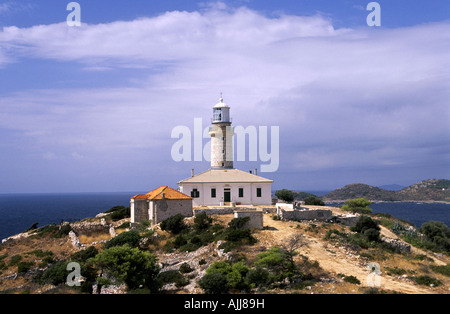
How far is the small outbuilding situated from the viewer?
3150 centimetres

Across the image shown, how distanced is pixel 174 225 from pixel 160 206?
2.76 m

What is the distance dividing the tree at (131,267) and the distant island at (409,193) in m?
161

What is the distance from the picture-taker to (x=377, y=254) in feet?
80.3

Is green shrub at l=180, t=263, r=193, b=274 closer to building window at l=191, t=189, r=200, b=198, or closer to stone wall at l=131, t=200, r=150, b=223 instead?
stone wall at l=131, t=200, r=150, b=223

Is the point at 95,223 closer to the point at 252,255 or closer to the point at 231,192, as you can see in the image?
the point at 231,192

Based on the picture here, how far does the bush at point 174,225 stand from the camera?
1156 inches

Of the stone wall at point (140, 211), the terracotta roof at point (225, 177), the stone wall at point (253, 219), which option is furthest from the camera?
the terracotta roof at point (225, 177)

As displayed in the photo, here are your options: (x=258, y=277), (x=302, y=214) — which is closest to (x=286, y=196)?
(x=302, y=214)

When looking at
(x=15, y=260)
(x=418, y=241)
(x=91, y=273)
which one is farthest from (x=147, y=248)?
(x=418, y=241)

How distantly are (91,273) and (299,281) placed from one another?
12.6 m

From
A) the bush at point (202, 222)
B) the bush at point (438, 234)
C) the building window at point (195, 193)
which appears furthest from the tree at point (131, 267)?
the bush at point (438, 234)

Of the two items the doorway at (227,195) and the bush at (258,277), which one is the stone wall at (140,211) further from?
the bush at (258,277)

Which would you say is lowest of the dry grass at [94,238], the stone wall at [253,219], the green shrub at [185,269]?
the green shrub at [185,269]

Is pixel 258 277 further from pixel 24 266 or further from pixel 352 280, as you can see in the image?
pixel 24 266
